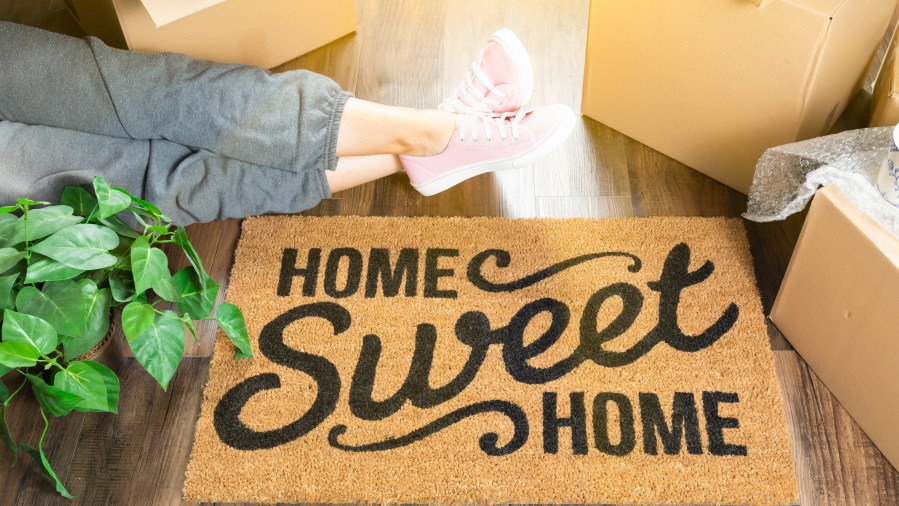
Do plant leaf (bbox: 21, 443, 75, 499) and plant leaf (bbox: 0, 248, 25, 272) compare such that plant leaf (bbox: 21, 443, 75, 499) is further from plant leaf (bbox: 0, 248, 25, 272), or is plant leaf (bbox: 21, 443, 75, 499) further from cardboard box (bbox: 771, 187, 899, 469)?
cardboard box (bbox: 771, 187, 899, 469)

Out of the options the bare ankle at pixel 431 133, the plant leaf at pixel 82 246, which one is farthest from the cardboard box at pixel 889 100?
the plant leaf at pixel 82 246

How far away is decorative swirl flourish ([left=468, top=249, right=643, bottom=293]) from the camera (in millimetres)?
1313

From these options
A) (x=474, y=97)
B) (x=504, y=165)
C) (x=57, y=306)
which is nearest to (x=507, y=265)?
(x=504, y=165)

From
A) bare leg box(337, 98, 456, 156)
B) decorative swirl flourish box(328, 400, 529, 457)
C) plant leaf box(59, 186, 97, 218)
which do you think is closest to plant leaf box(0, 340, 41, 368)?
plant leaf box(59, 186, 97, 218)

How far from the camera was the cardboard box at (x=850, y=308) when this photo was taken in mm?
1018

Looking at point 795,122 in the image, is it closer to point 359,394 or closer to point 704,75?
point 704,75

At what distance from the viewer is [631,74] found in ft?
4.65

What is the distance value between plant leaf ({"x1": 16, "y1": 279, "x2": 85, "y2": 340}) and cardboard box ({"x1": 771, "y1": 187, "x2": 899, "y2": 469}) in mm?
975

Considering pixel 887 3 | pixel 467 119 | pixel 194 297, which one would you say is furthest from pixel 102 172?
pixel 887 3

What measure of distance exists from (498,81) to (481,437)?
0.61 meters

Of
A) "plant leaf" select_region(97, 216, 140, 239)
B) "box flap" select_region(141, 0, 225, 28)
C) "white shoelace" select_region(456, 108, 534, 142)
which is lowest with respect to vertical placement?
"white shoelace" select_region(456, 108, 534, 142)

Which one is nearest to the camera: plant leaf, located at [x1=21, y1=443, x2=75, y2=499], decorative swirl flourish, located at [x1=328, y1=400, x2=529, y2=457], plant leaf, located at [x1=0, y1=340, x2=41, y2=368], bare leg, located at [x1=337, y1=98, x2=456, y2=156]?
plant leaf, located at [x1=0, y1=340, x2=41, y2=368]

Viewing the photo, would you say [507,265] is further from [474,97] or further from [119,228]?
[119,228]

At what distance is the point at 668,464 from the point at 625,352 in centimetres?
19
